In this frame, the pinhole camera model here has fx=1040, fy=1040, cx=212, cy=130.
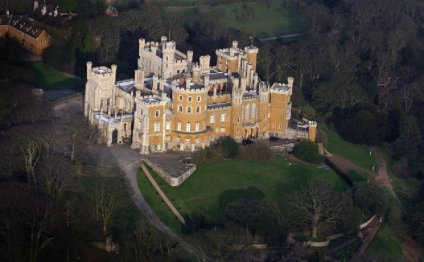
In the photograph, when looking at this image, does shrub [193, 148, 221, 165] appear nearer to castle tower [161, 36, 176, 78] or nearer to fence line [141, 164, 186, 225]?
fence line [141, 164, 186, 225]

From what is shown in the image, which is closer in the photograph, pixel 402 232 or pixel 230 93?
pixel 402 232

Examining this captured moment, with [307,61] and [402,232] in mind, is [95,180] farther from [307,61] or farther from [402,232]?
[307,61]

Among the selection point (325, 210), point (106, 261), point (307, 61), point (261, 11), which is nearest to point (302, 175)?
point (325, 210)

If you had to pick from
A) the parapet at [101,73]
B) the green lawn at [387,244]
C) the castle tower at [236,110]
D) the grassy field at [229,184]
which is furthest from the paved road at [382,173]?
the parapet at [101,73]

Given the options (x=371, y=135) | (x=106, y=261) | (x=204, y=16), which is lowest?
(x=106, y=261)

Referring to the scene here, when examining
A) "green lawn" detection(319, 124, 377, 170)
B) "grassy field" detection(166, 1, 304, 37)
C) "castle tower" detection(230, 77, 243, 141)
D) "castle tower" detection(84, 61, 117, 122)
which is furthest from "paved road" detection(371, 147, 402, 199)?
"grassy field" detection(166, 1, 304, 37)

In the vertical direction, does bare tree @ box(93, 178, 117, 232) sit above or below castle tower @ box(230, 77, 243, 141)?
below
